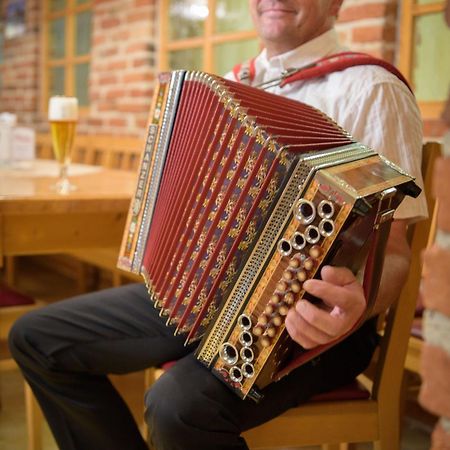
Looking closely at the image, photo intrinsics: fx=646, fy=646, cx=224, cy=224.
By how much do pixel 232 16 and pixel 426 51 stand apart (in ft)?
3.70

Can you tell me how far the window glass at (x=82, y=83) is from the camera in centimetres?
396

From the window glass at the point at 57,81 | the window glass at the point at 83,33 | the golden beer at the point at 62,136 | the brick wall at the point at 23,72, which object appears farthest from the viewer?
the brick wall at the point at 23,72

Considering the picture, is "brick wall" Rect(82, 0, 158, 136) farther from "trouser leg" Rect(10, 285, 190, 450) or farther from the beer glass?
"trouser leg" Rect(10, 285, 190, 450)

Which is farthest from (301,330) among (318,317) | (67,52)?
(67,52)

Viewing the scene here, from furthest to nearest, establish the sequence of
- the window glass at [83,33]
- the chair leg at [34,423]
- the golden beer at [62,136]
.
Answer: the window glass at [83,33]
the golden beer at [62,136]
the chair leg at [34,423]

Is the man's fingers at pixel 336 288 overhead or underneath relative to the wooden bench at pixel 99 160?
overhead

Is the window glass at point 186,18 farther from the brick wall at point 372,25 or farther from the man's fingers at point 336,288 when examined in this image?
the man's fingers at point 336,288

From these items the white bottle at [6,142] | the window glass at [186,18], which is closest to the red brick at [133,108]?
the window glass at [186,18]

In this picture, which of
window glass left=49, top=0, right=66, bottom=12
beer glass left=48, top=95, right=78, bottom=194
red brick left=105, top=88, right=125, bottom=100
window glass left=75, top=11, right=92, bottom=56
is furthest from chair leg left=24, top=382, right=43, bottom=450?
window glass left=49, top=0, right=66, bottom=12

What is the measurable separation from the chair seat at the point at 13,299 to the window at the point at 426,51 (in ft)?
4.15

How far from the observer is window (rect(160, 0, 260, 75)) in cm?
281

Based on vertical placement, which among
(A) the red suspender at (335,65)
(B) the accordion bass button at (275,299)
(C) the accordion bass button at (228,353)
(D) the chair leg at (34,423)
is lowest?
(D) the chair leg at (34,423)

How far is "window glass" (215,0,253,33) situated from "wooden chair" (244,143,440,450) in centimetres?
186

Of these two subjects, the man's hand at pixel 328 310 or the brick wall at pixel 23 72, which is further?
the brick wall at pixel 23 72
